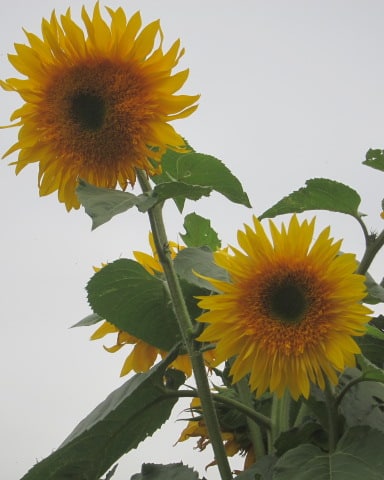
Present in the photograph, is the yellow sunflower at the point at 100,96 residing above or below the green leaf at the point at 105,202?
above

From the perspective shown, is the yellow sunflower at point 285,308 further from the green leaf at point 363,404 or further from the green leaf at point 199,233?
the green leaf at point 199,233

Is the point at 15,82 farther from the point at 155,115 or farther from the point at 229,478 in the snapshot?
the point at 229,478

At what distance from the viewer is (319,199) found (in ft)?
3.74

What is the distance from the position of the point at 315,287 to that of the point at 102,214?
1.05ft

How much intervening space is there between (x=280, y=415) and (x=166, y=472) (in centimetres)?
21

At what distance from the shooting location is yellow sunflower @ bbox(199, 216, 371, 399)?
990 millimetres

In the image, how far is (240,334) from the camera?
3.34 ft

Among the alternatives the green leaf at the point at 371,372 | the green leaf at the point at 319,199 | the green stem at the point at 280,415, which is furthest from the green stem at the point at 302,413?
the green leaf at the point at 319,199

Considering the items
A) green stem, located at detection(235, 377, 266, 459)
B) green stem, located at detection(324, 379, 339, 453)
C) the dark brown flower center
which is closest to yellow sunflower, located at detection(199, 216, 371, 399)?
green stem, located at detection(324, 379, 339, 453)

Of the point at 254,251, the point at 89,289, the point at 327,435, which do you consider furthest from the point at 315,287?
the point at 89,289

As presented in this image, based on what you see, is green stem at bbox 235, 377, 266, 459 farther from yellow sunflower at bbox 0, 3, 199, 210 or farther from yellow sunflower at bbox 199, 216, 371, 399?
yellow sunflower at bbox 0, 3, 199, 210

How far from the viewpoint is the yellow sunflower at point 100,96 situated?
1.05 metres

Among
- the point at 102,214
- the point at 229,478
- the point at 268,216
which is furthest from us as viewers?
the point at 268,216

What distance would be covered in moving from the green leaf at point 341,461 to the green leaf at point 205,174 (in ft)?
1.05
